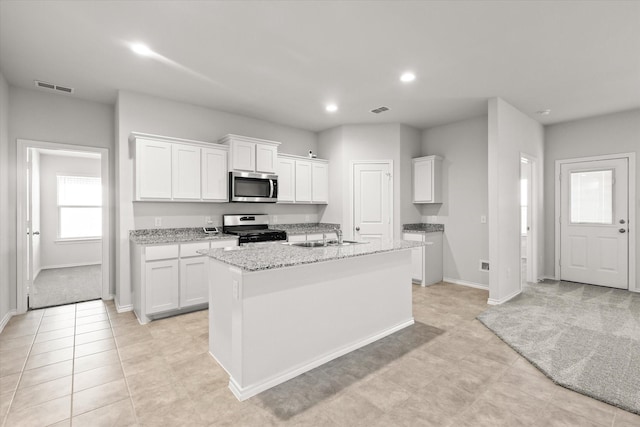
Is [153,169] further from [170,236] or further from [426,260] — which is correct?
[426,260]

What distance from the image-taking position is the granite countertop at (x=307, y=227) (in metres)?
5.14

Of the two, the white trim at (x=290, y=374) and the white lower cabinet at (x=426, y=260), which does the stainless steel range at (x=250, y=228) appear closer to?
the white trim at (x=290, y=374)

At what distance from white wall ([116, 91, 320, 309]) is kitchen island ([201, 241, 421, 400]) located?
1.95 m

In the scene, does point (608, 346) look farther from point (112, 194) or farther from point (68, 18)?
point (112, 194)

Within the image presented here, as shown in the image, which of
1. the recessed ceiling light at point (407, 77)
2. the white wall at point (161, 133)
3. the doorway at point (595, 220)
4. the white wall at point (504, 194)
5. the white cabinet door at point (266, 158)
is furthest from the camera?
the doorway at point (595, 220)

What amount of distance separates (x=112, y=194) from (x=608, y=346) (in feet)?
19.3

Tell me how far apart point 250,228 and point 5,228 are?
2.82m

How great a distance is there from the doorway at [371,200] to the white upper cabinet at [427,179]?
1.85 ft

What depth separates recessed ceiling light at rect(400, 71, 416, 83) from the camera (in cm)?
350

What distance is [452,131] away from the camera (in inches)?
215

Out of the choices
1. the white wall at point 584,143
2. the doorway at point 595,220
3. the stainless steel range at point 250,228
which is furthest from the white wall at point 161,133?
the doorway at point 595,220

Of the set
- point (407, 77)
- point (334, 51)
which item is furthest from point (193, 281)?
point (407, 77)

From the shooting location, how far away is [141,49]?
2.93 meters

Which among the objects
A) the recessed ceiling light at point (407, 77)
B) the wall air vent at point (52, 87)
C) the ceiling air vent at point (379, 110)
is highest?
the ceiling air vent at point (379, 110)
